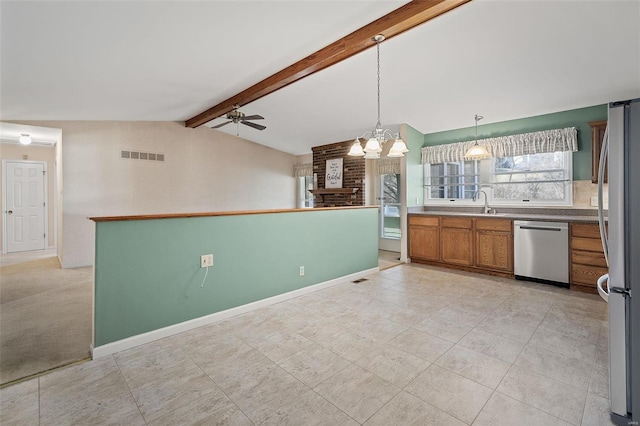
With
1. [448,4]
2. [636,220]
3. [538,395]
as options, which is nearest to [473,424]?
[538,395]

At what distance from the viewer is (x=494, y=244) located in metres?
4.41

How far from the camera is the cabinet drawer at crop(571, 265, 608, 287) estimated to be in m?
3.57

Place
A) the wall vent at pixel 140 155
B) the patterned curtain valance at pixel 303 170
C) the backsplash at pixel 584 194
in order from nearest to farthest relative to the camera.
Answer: the backsplash at pixel 584 194, the wall vent at pixel 140 155, the patterned curtain valance at pixel 303 170

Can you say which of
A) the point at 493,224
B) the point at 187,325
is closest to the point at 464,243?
the point at 493,224

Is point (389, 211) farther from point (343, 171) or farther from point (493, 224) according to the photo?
point (493, 224)

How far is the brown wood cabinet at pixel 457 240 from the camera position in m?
4.64

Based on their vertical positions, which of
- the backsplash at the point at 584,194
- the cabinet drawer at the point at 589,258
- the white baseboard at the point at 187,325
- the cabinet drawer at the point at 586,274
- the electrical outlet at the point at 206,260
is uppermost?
the backsplash at the point at 584,194

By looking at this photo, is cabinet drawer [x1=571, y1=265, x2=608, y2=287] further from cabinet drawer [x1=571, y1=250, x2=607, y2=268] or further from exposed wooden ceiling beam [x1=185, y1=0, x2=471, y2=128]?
exposed wooden ceiling beam [x1=185, y1=0, x2=471, y2=128]

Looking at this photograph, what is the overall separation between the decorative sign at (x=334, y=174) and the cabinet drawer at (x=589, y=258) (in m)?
4.20

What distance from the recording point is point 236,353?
7.60ft

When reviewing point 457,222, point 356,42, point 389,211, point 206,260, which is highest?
point 356,42

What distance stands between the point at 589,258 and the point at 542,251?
0.47 m

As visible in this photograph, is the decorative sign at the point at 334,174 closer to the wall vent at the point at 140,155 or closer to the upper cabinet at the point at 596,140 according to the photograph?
the wall vent at the point at 140,155

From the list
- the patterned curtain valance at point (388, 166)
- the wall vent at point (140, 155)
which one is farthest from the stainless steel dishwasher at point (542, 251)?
the wall vent at point (140, 155)
